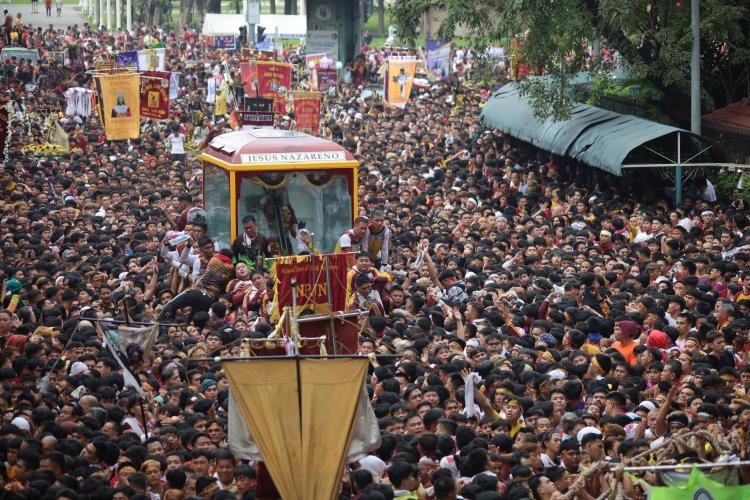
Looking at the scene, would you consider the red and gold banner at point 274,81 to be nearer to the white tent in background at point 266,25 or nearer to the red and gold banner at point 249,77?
the red and gold banner at point 249,77

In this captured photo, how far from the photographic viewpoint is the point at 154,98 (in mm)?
27406

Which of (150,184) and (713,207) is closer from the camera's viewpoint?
(713,207)

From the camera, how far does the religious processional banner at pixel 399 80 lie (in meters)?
33.4

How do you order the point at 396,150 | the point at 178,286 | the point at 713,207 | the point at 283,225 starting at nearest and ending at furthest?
the point at 178,286 < the point at 283,225 < the point at 713,207 < the point at 396,150

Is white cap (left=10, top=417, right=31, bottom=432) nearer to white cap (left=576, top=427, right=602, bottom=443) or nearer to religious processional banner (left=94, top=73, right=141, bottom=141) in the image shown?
white cap (left=576, top=427, right=602, bottom=443)

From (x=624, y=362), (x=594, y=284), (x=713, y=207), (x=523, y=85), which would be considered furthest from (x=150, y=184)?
(x=624, y=362)

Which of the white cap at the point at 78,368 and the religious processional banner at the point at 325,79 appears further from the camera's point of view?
the religious processional banner at the point at 325,79

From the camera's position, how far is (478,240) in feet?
61.5

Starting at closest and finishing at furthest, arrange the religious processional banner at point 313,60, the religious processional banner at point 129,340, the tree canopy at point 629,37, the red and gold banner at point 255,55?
the religious processional banner at point 129,340 → the tree canopy at point 629,37 → the red and gold banner at point 255,55 → the religious processional banner at point 313,60

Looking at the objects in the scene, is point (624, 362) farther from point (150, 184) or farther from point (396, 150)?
point (396, 150)

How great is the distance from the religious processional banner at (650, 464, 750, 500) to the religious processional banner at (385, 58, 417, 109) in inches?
1043

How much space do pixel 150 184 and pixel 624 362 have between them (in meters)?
15.1

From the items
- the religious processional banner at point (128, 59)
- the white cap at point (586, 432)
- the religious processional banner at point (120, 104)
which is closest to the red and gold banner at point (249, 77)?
the religious processional banner at point (128, 59)

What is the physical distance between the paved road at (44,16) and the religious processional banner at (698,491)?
65142 mm
